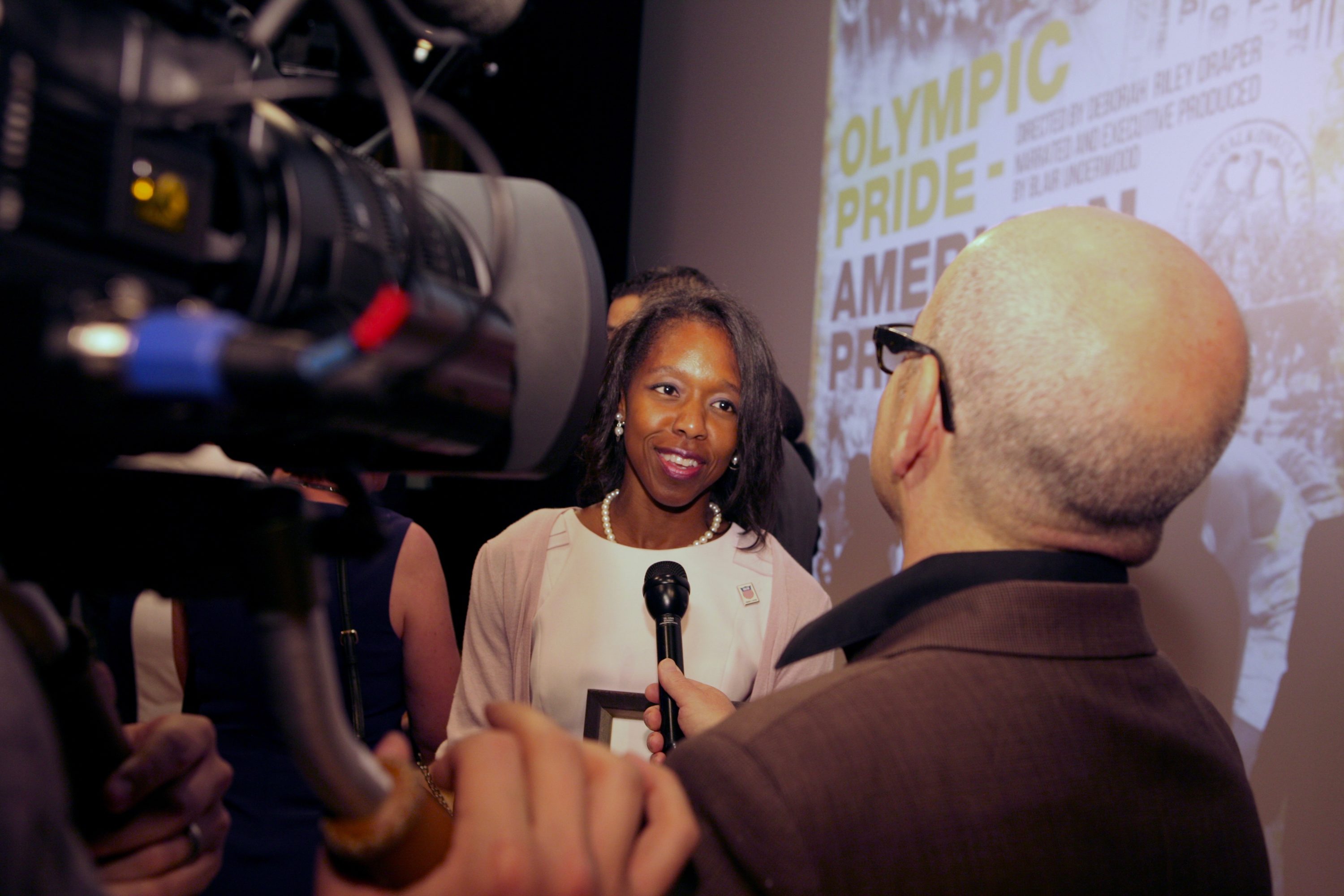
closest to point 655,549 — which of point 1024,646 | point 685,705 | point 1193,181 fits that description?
point 685,705

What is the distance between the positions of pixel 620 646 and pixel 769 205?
242 centimetres

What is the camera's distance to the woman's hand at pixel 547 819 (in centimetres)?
45

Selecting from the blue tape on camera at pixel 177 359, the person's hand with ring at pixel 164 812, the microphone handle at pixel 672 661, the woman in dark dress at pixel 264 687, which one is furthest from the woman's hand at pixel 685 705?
the blue tape on camera at pixel 177 359

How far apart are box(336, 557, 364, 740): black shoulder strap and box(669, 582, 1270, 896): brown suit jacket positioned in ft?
3.20

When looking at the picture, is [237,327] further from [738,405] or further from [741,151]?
[741,151]

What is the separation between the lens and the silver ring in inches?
23.1

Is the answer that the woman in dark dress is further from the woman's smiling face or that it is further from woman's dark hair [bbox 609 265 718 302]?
woman's dark hair [bbox 609 265 718 302]

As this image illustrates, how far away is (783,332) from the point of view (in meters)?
3.46

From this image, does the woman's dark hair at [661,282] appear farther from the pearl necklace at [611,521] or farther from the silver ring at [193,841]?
the silver ring at [193,841]

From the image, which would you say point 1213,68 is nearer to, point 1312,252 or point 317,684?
point 1312,252

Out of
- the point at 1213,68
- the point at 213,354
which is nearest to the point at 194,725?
the point at 213,354

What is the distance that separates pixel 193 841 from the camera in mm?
591

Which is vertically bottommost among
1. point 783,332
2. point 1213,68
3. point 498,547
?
point 498,547

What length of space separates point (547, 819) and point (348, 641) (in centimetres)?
120
